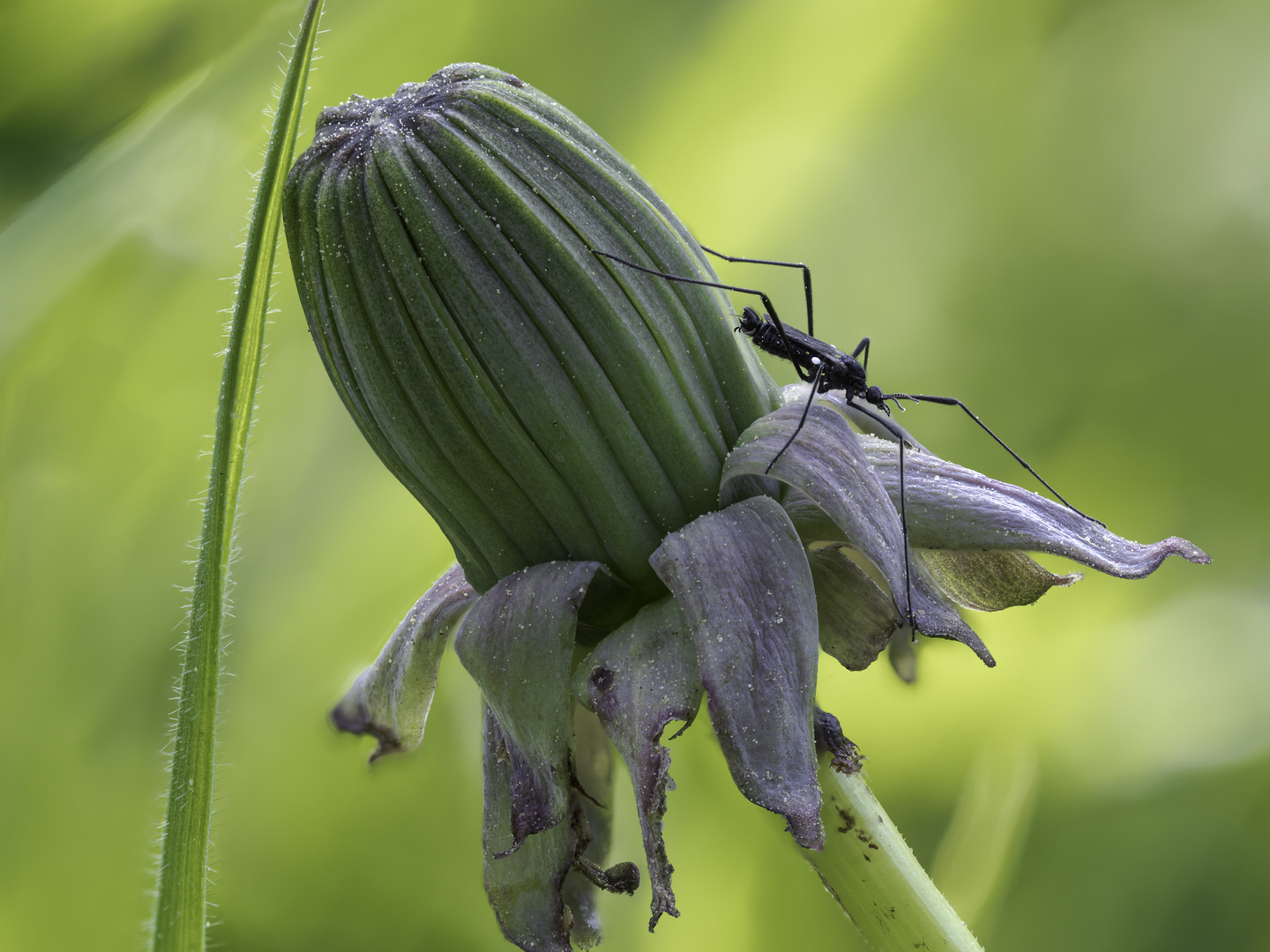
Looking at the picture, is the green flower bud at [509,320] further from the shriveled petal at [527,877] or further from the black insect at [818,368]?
the shriveled petal at [527,877]

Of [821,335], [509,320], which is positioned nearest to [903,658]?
[509,320]

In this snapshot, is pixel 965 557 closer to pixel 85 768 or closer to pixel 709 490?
pixel 709 490

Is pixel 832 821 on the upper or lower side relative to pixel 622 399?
lower

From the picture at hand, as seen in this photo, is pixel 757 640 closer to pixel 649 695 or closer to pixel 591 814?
pixel 649 695

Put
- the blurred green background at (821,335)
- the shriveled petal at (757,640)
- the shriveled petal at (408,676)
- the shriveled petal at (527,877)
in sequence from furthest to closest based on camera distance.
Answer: the blurred green background at (821,335) < the shriveled petal at (408,676) < the shriveled petal at (527,877) < the shriveled petal at (757,640)

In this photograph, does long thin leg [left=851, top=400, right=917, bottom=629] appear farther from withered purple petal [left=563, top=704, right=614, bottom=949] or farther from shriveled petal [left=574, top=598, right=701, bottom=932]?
withered purple petal [left=563, top=704, right=614, bottom=949]

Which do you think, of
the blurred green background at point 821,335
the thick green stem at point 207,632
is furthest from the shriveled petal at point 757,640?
the blurred green background at point 821,335

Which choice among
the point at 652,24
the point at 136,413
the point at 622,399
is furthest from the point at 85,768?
the point at 652,24
